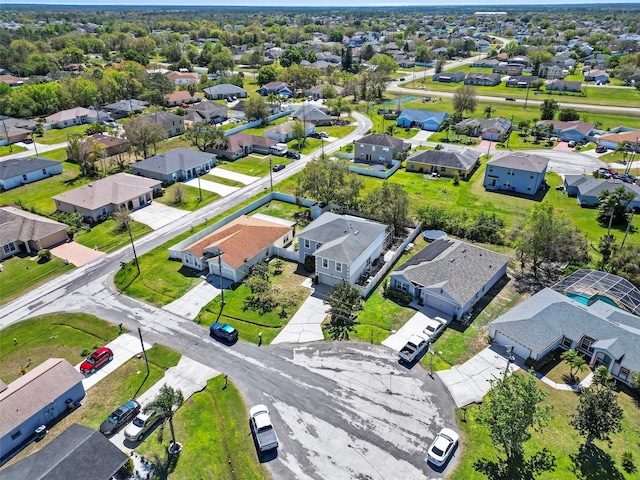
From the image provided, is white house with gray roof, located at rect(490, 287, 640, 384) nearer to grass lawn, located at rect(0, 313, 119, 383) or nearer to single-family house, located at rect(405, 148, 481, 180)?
grass lawn, located at rect(0, 313, 119, 383)

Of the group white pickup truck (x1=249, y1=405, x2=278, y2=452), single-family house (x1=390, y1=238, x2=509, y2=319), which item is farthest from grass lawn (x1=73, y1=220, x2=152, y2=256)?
single-family house (x1=390, y1=238, x2=509, y2=319)

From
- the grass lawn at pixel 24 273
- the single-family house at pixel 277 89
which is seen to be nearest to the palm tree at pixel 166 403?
the grass lawn at pixel 24 273

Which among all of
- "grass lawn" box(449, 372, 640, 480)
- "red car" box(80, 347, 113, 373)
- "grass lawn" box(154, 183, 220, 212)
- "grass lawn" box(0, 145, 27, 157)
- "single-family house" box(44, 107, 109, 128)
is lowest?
"grass lawn" box(449, 372, 640, 480)

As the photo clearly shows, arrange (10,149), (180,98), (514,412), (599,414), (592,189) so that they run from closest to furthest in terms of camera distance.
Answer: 1. (514,412)
2. (599,414)
3. (592,189)
4. (10,149)
5. (180,98)

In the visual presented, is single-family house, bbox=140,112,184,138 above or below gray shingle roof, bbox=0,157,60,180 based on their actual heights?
above

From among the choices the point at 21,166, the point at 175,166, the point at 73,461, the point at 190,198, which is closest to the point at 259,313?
the point at 73,461

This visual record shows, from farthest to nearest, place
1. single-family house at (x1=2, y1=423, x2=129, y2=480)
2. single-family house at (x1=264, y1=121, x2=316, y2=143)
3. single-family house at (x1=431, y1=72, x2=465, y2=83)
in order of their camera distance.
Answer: single-family house at (x1=431, y1=72, x2=465, y2=83), single-family house at (x1=264, y1=121, x2=316, y2=143), single-family house at (x1=2, y1=423, x2=129, y2=480)

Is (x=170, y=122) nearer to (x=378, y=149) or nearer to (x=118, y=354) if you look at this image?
(x=378, y=149)
